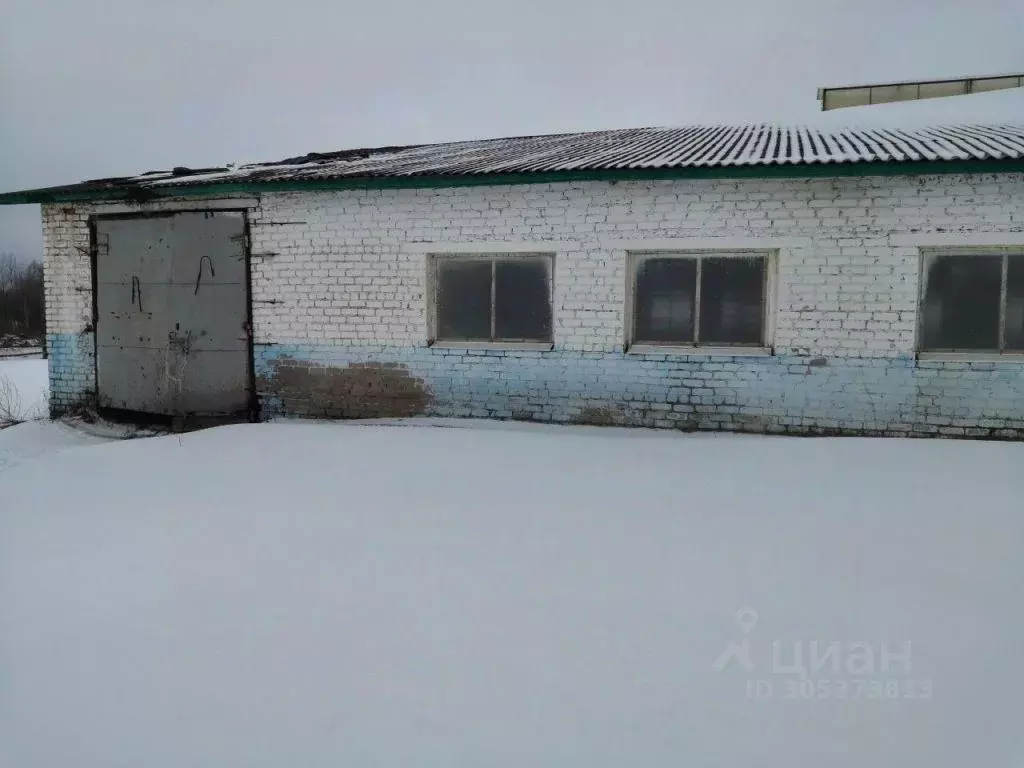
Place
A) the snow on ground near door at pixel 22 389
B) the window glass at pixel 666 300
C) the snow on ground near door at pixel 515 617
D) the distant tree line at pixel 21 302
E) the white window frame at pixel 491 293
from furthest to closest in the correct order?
the distant tree line at pixel 21 302 < the snow on ground near door at pixel 22 389 < the white window frame at pixel 491 293 < the window glass at pixel 666 300 < the snow on ground near door at pixel 515 617

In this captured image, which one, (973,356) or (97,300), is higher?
(97,300)

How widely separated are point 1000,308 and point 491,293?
4.88 metres

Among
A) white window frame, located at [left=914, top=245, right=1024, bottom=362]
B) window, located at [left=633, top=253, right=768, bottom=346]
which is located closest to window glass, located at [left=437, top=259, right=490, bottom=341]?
window, located at [left=633, top=253, right=768, bottom=346]

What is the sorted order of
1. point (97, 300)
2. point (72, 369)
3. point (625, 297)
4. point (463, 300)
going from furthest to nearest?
point (72, 369), point (97, 300), point (463, 300), point (625, 297)

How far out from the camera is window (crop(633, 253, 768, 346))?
21.2 ft

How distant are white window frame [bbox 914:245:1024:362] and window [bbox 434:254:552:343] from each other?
11.6 feet

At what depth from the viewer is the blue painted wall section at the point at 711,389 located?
6.04 metres

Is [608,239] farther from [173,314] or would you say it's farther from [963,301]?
[173,314]

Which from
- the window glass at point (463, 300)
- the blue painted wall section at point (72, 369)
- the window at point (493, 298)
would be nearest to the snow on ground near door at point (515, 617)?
the window at point (493, 298)

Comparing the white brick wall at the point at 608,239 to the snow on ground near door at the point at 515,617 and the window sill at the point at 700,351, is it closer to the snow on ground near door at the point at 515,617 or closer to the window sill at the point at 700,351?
the window sill at the point at 700,351

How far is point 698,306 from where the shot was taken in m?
6.59

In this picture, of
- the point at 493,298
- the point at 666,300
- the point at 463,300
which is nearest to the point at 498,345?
the point at 493,298

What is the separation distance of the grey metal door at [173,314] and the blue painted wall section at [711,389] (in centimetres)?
93

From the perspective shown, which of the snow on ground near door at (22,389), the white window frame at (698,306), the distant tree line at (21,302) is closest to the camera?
the white window frame at (698,306)
